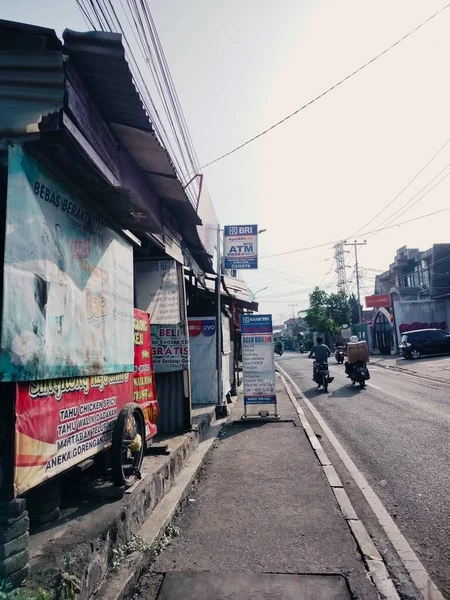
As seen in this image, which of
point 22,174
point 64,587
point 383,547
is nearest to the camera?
point 64,587

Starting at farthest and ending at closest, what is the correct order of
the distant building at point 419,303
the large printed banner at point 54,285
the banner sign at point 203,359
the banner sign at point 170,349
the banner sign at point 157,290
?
the distant building at point 419,303, the banner sign at point 203,359, the banner sign at point 170,349, the banner sign at point 157,290, the large printed banner at point 54,285

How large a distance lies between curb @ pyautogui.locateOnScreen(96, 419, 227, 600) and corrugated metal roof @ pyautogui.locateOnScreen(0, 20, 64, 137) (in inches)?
124

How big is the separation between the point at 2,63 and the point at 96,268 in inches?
66.4

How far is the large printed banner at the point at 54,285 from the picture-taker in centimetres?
275

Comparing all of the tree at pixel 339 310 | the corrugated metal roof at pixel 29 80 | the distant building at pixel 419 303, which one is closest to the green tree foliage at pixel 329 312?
the tree at pixel 339 310

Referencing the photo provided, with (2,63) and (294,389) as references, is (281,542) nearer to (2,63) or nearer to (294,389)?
(2,63)

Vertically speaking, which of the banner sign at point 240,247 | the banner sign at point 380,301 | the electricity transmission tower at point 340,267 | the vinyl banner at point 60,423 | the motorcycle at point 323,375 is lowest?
the motorcycle at point 323,375

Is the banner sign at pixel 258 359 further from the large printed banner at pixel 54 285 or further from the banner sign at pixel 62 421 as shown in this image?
the large printed banner at pixel 54 285

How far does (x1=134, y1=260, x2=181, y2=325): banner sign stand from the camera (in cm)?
693

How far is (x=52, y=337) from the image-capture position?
125 inches

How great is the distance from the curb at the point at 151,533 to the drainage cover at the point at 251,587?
9.4 inches

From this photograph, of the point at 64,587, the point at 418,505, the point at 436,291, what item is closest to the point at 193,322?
the point at 418,505

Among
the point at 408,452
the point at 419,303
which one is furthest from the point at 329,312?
the point at 408,452

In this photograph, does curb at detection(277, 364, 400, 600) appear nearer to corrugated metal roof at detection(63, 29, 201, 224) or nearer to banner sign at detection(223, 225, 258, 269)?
corrugated metal roof at detection(63, 29, 201, 224)
